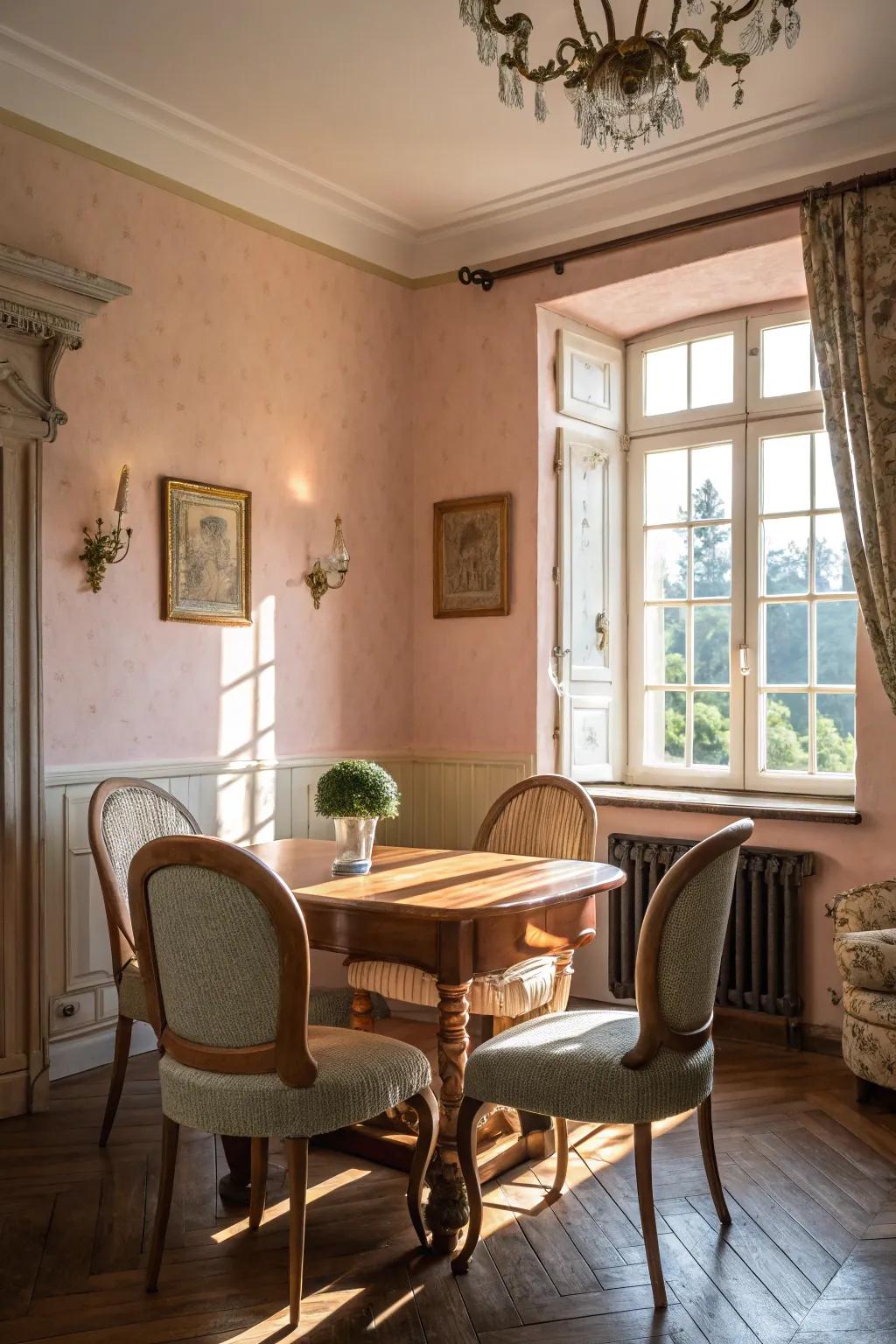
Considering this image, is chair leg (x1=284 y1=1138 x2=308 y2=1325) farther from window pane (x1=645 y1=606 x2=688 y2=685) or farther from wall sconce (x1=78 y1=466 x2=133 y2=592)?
window pane (x1=645 y1=606 x2=688 y2=685)

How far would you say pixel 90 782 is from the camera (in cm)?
388

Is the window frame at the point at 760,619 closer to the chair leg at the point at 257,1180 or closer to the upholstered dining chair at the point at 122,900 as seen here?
the upholstered dining chair at the point at 122,900

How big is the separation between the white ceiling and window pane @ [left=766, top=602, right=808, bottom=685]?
1.65m

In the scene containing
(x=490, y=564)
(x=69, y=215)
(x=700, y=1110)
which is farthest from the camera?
(x=490, y=564)

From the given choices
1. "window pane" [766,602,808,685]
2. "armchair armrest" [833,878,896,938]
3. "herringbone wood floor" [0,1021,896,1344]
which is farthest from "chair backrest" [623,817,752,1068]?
"window pane" [766,602,808,685]

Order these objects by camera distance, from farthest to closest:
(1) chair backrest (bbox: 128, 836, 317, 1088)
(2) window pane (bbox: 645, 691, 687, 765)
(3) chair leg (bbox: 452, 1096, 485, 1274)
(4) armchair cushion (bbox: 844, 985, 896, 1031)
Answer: (2) window pane (bbox: 645, 691, 687, 765)
(4) armchair cushion (bbox: 844, 985, 896, 1031)
(3) chair leg (bbox: 452, 1096, 485, 1274)
(1) chair backrest (bbox: 128, 836, 317, 1088)

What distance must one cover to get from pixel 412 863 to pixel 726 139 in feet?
9.62

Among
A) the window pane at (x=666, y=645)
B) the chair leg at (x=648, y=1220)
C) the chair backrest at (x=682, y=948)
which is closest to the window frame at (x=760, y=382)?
the window pane at (x=666, y=645)

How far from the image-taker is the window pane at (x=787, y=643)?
15.5 ft

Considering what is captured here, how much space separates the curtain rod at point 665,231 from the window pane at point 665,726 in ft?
6.29

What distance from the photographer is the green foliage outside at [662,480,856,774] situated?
4613 mm

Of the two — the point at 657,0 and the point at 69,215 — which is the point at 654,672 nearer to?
the point at 657,0

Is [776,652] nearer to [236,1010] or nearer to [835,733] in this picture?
[835,733]

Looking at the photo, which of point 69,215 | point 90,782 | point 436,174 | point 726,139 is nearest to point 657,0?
point 726,139
